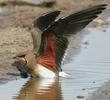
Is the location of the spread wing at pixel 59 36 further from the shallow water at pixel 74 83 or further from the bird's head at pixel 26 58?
the shallow water at pixel 74 83

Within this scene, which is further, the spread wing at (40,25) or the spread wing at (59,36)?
the spread wing at (40,25)

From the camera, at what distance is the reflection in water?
882 cm

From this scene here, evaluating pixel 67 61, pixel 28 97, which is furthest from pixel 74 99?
pixel 67 61

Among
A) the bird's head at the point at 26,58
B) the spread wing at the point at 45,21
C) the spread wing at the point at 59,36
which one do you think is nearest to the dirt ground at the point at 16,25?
→ the bird's head at the point at 26,58

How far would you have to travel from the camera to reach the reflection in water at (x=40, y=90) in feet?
28.9

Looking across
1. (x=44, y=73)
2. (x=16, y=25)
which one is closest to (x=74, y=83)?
(x=44, y=73)

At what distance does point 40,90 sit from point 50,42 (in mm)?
1228

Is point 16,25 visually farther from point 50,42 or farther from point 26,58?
point 50,42

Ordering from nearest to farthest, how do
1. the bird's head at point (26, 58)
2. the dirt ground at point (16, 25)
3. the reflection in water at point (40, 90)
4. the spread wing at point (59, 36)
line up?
the reflection in water at point (40, 90) < the spread wing at point (59, 36) < the bird's head at point (26, 58) < the dirt ground at point (16, 25)

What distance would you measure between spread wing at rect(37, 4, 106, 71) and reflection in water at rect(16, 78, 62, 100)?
0.46 m

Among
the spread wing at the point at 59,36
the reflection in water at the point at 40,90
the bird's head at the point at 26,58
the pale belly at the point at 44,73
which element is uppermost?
the spread wing at the point at 59,36

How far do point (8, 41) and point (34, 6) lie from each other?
6709mm

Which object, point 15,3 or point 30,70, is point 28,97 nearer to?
point 30,70

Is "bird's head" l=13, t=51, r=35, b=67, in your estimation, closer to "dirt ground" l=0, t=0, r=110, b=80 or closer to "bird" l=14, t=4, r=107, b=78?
"bird" l=14, t=4, r=107, b=78
